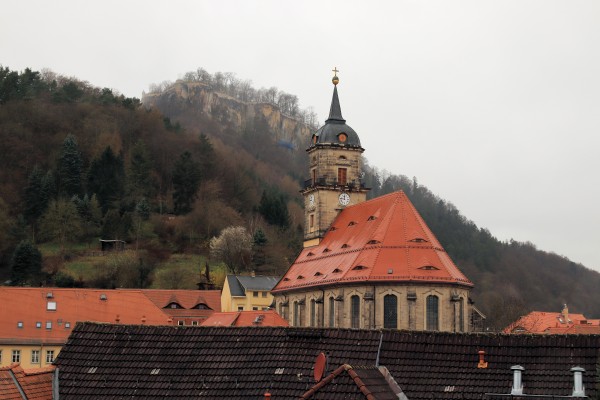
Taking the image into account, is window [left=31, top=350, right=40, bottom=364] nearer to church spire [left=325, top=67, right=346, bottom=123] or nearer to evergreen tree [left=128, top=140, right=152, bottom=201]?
church spire [left=325, top=67, right=346, bottom=123]

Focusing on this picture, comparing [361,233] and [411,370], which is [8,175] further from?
[411,370]

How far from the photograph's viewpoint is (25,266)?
288 feet

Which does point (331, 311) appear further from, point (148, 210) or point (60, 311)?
point (148, 210)

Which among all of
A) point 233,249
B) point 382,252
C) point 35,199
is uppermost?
point 35,199

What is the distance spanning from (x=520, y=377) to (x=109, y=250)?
82016mm

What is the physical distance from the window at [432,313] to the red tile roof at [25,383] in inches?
1341

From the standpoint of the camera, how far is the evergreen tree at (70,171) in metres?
107

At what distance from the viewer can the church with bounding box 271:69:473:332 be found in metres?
53.8

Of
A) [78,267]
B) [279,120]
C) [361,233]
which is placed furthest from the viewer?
[279,120]

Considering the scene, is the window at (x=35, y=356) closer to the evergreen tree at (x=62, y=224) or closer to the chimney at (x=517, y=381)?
the evergreen tree at (x=62, y=224)

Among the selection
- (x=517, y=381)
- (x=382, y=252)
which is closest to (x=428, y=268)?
(x=382, y=252)

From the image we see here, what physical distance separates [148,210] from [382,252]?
54513 millimetres

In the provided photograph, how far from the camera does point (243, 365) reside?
71.5ft

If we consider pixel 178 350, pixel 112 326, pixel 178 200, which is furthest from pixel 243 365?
pixel 178 200
